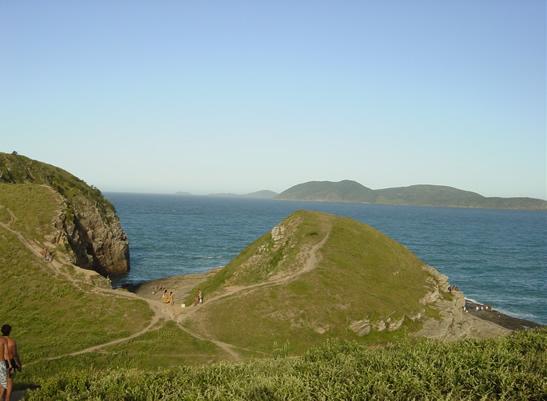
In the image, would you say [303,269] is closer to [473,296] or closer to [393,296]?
[393,296]

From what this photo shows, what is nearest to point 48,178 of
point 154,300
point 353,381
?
point 154,300

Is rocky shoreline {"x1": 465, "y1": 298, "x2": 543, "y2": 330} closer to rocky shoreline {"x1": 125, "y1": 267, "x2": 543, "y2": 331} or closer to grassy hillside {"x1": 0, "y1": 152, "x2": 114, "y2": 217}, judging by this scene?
rocky shoreline {"x1": 125, "y1": 267, "x2": 543, "y2": 331}

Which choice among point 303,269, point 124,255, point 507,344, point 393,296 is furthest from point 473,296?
point 124,255

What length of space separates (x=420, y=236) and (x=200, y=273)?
123384 mm

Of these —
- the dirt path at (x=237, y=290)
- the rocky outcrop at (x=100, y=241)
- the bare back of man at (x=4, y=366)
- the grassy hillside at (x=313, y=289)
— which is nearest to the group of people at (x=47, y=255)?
the grassy hillside at (x=313, y=289)

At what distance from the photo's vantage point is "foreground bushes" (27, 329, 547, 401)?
17156 millimetres

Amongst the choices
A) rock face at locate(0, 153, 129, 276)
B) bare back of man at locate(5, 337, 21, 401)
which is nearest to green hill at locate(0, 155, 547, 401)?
bare back of man at locate(5, 337, 21, 401)

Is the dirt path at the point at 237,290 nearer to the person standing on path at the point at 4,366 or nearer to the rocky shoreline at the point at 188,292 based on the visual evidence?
the rocky shoreline at the point at 188,292

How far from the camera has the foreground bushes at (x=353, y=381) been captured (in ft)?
56.3

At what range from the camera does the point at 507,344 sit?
23.8 metres

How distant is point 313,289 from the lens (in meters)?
56.8

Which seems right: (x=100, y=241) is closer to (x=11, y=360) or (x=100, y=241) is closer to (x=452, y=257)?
(x=11, y=360)

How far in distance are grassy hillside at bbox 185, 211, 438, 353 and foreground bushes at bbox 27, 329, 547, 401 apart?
2003 cm

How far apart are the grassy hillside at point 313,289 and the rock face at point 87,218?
39067 mm
